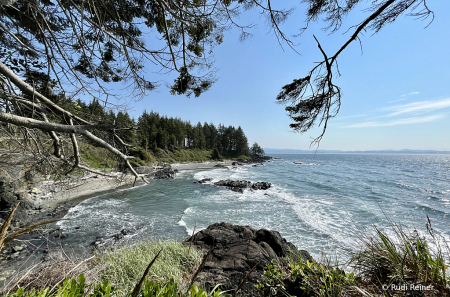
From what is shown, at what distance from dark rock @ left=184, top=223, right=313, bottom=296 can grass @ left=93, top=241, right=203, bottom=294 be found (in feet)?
1.22

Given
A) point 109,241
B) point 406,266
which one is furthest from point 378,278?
point 109,241

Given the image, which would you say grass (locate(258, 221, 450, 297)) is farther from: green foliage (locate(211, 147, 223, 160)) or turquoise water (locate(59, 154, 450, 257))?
green foliage (locate(211, 147, 223, 160))

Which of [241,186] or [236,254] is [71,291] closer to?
[236,254]

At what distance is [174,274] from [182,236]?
553 cm

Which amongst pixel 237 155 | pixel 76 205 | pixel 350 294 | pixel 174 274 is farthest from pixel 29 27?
pixel 237 155

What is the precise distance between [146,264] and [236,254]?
1983 mm

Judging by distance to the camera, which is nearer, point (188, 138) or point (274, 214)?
point (274, 214)

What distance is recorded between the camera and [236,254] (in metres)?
4.25

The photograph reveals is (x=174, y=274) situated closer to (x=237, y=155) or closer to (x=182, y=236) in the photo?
(x=182, y=236)

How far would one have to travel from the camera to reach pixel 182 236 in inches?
328

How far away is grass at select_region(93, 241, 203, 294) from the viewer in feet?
10.0

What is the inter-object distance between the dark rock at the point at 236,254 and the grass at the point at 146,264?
373 millimetres

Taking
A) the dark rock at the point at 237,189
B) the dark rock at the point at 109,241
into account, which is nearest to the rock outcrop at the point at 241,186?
the dark rock at the point at 237,189

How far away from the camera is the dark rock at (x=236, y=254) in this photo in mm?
3320
